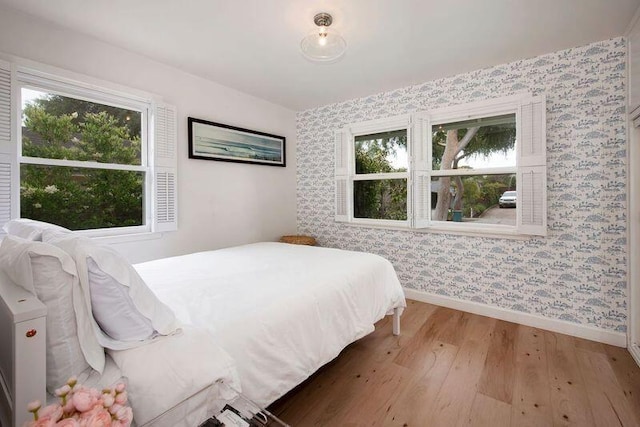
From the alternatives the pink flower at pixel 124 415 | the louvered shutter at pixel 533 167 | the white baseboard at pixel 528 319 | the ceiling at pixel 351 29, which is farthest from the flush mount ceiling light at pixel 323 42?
the white baseboard at pixel 528 319

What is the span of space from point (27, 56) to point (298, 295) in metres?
2.61

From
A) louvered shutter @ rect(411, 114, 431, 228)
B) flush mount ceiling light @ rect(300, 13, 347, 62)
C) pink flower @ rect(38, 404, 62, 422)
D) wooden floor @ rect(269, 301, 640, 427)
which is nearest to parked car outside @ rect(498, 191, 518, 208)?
louvered shutter @ rect(411, 114, 431, 228)

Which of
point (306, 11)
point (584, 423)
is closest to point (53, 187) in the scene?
point (306, 11)

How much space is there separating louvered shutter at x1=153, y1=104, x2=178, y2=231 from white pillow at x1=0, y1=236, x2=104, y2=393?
198 cm

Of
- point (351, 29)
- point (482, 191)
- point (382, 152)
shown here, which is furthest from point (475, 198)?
point (351, 29)

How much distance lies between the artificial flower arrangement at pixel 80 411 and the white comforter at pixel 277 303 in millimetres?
496

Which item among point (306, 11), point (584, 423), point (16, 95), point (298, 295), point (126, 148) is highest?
point (306, 11)

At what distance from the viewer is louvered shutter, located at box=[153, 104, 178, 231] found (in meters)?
2.78

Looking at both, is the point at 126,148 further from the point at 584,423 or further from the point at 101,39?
the point at 584,423

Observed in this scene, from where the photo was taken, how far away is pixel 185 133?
10.0 feet

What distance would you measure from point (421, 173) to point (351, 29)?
5.55 feet

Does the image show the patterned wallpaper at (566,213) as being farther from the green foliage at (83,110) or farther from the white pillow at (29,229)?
the white pillow at (29,229)

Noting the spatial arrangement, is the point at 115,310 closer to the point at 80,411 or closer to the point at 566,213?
the point at 80,411

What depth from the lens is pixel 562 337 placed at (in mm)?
2514
